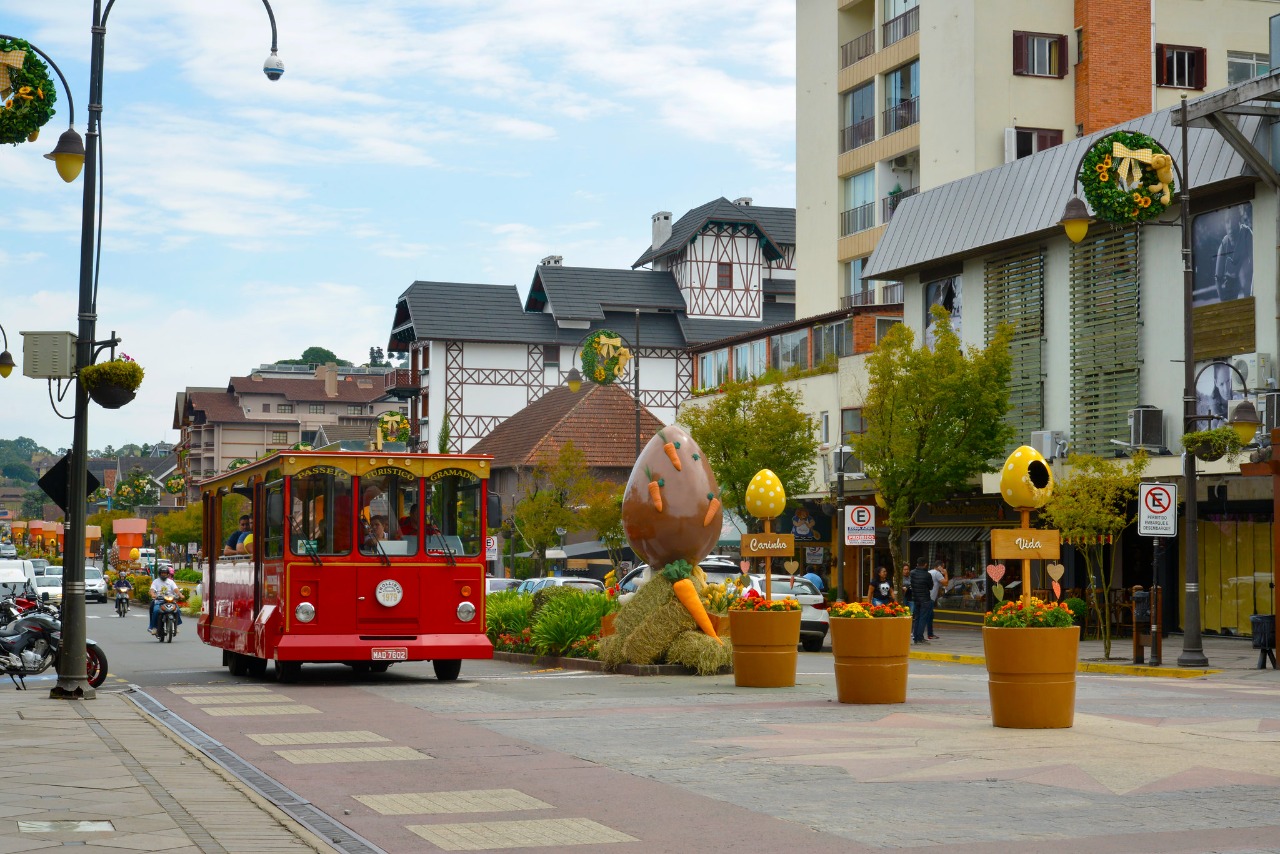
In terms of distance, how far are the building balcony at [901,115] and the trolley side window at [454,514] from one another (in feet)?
104

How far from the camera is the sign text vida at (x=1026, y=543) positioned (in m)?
15.9

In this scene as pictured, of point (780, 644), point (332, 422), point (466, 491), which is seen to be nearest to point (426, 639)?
point (466, 491)

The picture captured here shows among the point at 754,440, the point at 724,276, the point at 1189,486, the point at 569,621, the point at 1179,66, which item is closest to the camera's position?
the point at 569,621

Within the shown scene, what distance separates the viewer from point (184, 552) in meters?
106

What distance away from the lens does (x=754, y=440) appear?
45062 millimetres

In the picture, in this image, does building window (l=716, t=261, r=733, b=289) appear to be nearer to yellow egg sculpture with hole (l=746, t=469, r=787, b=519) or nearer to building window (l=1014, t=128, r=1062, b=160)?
building window (l=1014, t=128, r=1062, b=160)

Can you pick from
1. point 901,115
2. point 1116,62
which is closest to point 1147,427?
point 1116,62

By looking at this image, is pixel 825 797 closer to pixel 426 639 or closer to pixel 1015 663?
pixel 1015 663

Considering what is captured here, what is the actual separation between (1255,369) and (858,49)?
85.8 ft

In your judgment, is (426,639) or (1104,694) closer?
(1104,694)

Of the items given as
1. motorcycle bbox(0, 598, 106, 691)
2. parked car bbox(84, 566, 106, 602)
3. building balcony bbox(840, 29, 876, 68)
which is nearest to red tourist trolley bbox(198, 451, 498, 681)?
motorcycle bbox(0, 598, 106, 691)

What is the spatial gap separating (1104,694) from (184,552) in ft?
306

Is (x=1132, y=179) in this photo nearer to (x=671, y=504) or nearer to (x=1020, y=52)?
(x=671, y=504)

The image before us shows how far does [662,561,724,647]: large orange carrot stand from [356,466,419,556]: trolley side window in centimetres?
347
